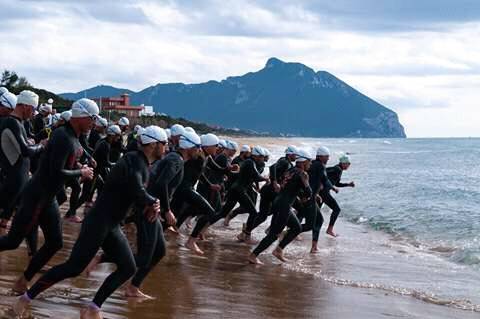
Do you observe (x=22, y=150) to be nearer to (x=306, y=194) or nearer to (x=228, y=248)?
(x=306, y=194)

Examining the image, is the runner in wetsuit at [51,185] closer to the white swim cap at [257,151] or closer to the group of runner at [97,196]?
the group of runner at [97,196]

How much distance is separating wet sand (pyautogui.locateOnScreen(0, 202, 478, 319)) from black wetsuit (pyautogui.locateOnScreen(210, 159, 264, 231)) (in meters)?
2.33

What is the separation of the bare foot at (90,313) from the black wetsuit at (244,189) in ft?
24.7

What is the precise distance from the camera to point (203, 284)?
9.39 metres

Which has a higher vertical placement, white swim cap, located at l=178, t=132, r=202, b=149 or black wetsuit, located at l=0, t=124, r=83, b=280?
white swim cap, located at l=178, t=132, r=202, b=149

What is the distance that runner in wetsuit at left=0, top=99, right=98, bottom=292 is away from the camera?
22.6ft

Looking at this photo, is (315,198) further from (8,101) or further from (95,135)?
(8,101)

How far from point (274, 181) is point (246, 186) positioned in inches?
32.7

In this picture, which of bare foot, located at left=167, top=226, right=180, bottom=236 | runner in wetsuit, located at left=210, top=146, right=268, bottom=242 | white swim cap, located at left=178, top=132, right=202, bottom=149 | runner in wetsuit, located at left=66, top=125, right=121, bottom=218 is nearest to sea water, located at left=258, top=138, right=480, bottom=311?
runner in wetsuit, located at left=210, top=146, right=268, bottom=242

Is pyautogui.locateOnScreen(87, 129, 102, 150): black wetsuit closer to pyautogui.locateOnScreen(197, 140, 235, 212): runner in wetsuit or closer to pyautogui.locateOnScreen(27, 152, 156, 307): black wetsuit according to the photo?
pyautogui.locateOnScreen(197, 140, 235, 212): runner in wetsuit

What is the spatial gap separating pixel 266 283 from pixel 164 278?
1424 millimetres

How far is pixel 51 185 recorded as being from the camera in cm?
705

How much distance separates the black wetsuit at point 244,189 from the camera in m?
14.2

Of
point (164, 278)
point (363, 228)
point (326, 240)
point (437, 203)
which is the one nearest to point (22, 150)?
point (164, 278)
